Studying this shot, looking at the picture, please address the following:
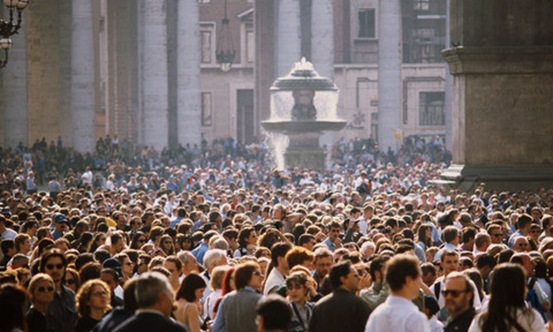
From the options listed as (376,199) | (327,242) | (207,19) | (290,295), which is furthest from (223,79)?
(290,295)

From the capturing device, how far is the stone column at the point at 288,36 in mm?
69750

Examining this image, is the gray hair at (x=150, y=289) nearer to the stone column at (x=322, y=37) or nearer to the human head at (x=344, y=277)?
the human head at (x=344, y=277)

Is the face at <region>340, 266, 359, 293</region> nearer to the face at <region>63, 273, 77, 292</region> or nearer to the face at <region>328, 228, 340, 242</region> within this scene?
the face at <region>63, 273, 77, 292</region>

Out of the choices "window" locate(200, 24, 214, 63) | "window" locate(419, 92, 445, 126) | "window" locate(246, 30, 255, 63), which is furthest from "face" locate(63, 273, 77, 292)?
"window" locate(246, 30, 255, 63)

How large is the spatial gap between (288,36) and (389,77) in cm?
556

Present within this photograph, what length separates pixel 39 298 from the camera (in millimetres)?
11188

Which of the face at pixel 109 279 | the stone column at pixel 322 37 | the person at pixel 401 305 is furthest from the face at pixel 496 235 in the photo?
the stone column at pixel 322 37

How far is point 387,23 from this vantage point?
70438mm

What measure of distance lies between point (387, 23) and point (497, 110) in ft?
138

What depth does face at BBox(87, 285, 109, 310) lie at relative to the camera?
1079 cm

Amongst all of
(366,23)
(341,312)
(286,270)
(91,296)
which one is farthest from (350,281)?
(366,23)

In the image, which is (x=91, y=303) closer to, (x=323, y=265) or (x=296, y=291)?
(x=296, y=291)

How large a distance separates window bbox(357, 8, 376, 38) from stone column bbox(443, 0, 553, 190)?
64.5 metres

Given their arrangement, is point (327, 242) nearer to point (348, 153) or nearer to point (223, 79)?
point (348, 153)
